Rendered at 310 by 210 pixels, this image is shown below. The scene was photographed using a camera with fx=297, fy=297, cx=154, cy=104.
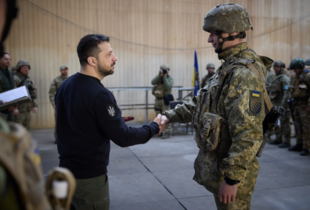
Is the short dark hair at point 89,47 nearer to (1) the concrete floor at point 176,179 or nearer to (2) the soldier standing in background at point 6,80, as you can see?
(1) the concrete floor at point 176,179

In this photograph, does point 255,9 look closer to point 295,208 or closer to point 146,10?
point 146,10

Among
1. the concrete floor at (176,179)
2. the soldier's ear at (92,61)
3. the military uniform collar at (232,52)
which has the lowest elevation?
the concrete floor at (176,179)

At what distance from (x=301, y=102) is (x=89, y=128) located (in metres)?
5.90

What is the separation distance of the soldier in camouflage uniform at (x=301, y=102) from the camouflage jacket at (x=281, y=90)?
1.22ft

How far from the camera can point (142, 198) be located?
409 cm

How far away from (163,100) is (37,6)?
16.8 feet

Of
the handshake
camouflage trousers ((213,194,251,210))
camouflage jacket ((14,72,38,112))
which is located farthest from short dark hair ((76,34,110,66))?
camouflage jacket ((14,72,38,112))

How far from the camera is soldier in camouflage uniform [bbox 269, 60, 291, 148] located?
7160 millimetres

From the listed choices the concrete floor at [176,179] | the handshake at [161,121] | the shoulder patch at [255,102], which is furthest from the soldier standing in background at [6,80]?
the shoulder patch at [255,102]

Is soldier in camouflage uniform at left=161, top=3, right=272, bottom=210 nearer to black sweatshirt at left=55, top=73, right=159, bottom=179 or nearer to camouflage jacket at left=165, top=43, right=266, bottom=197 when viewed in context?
camouflage jacket at left=165, top=43, right=266, bottom=197

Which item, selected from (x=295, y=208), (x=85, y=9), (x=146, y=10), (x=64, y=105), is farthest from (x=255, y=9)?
(x=64, y=105)

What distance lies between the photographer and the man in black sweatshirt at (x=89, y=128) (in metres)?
2.10

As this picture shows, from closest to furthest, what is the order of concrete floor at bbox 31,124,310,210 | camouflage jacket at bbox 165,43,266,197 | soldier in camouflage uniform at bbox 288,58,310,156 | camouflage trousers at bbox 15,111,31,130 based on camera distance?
camouflage jacket at bbox 165,43,266,197 → concrete floor at bbox 31,124,310,210 → soldier in camouflage uniform at bbox 288,58,310,156 → camouflage trousers at bbox 15,111,31,130

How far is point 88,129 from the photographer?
211 centimetres
